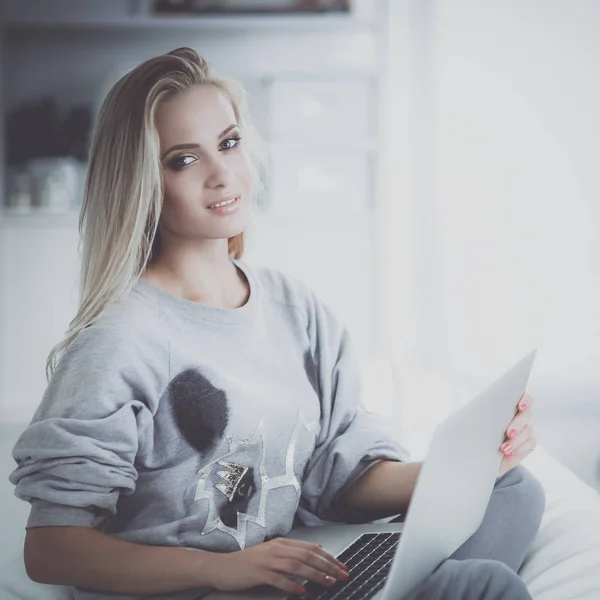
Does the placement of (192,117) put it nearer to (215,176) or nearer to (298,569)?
(215,176)

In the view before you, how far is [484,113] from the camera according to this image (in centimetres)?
283

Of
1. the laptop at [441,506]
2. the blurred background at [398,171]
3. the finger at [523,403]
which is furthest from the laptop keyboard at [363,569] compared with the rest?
the blurred background at [398,171]

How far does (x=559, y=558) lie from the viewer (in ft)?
3.43

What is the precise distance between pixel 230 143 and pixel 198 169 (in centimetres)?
7

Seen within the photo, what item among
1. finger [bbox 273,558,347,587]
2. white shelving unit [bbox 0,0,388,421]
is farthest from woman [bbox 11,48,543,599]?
white shelving unit [bbox 0,0,388,421]

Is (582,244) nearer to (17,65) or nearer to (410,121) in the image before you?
(410,121)

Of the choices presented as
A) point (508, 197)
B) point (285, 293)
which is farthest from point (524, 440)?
point (508, 197)

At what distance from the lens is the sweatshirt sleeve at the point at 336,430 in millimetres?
1133

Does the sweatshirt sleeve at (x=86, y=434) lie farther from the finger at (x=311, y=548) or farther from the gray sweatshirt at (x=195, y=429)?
the finger at (x=311, y=548)

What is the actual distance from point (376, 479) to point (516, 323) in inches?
72.1

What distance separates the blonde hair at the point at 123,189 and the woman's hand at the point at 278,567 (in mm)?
297

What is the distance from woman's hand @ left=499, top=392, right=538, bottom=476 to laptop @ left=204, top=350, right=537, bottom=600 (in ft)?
0.06

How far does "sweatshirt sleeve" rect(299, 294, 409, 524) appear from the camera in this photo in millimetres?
1133

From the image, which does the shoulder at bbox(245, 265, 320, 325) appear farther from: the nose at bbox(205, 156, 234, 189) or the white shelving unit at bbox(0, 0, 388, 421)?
the white shelving unit at bbox(0, 0, 388, 421)
